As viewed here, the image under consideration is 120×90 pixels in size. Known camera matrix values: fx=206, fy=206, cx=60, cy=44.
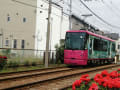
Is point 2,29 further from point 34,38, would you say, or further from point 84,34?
point 84,34

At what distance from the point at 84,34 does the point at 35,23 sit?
54.0 ft

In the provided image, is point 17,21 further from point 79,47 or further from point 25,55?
point 79,47

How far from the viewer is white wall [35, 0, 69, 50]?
32.8m

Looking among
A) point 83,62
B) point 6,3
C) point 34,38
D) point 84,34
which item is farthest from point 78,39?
point 6,3

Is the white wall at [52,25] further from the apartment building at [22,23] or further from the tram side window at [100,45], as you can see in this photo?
the tram side window at [100,45]

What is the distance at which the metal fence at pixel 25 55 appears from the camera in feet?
53.9

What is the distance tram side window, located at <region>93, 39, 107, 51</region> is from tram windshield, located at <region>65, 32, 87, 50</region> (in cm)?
224

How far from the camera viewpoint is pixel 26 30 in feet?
105

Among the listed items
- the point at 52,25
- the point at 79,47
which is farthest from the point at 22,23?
the point at 79,47

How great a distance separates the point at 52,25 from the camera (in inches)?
1389

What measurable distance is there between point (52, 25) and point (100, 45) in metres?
16.1

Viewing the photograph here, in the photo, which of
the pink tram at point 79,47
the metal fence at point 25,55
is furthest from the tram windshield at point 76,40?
the metal fence at point 25,55

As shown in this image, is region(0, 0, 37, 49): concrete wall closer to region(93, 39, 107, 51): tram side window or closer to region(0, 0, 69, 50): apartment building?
region(0, 0, 69, 50): apartment building

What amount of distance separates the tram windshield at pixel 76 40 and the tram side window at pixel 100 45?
7.35ft
